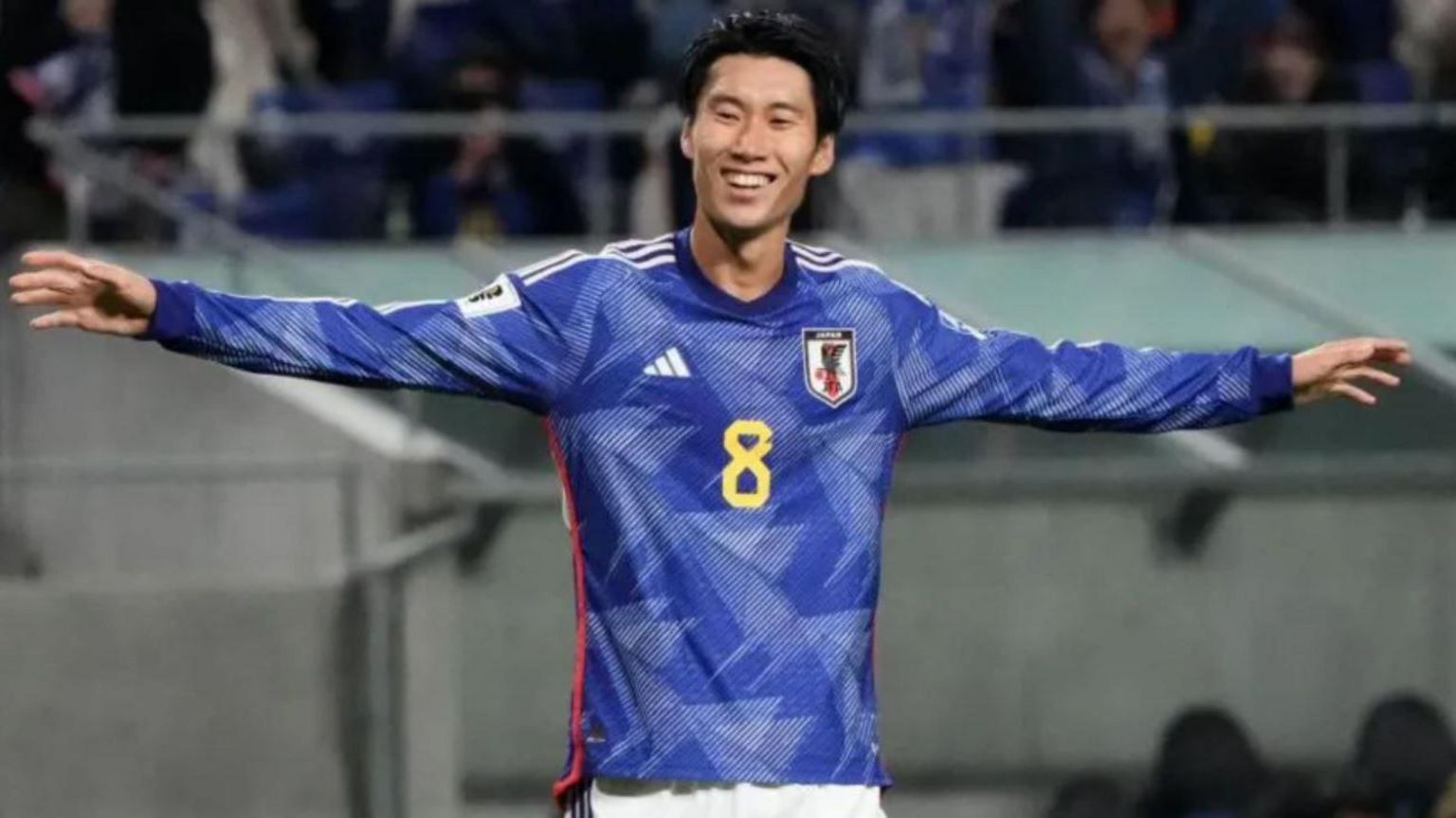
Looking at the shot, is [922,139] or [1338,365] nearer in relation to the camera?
[1338,365]

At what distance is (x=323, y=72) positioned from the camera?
12.8 metres

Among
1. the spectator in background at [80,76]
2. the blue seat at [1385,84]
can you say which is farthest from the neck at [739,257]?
the blue seat at [1385,84]

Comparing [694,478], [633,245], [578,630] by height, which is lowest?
[578,630]

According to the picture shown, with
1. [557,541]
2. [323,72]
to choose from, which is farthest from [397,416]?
[323,72]

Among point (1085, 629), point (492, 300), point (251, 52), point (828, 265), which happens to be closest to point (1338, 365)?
point (828, 265)

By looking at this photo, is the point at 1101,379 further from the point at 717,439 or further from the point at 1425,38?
the point at 1425,38

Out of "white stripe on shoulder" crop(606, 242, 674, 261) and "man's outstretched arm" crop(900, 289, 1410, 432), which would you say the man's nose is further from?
"man's outstretched arm" crop(900, 289, 1410, 432)

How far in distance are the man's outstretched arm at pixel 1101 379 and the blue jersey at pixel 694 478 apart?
0.09 metres

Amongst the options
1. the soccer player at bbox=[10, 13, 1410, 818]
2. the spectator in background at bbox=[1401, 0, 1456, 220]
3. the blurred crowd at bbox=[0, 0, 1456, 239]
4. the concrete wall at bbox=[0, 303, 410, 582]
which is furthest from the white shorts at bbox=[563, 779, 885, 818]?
A: the spectator in background at bbox=[1401, 0, 1456, 220]

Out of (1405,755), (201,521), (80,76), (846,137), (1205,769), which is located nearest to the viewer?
(1405,755)

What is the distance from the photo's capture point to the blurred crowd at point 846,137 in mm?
11922

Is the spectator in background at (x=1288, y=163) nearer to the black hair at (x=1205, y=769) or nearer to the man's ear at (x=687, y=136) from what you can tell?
the black hair at (x=1205, y=769)

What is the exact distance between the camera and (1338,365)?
5551 millimetres

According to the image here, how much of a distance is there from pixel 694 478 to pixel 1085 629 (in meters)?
4.56
